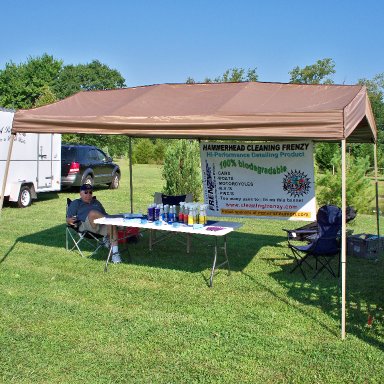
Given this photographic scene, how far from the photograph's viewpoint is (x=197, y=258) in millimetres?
7191

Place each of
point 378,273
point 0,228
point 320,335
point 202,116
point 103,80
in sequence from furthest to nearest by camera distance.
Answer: point 103,80 < point 0,228 < point 378,273 < point 202,116 < point 320,335

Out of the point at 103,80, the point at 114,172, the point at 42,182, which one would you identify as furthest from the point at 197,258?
the point at 103,80

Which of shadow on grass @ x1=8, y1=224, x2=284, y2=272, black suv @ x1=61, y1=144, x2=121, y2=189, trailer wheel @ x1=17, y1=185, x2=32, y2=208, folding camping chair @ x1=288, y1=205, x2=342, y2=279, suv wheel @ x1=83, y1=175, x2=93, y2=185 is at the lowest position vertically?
shadow on grass @ x1=8, y1=224, x2=284, y2=272

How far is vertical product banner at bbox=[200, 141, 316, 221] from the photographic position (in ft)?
21.0

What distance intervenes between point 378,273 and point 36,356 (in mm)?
4445

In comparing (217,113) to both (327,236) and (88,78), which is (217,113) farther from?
(88,78)

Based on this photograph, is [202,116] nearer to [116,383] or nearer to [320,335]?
[320,335]

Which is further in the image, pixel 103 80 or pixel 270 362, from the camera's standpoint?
pixel 103 80

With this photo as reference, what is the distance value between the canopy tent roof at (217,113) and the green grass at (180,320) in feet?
5.62

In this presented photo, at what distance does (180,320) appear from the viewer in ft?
15.5

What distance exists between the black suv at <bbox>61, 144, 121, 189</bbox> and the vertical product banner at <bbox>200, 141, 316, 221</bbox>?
8792mm

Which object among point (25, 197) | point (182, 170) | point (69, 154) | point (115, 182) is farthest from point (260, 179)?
point (115, 182)

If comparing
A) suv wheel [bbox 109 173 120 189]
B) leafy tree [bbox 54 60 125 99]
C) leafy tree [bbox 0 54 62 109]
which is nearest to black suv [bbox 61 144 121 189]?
suv wheel [bbox 109 173 120 189]

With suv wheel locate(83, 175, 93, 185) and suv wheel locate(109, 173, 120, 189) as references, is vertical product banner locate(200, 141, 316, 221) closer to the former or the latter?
suv wheel locate(83, 175, 93, 185)
